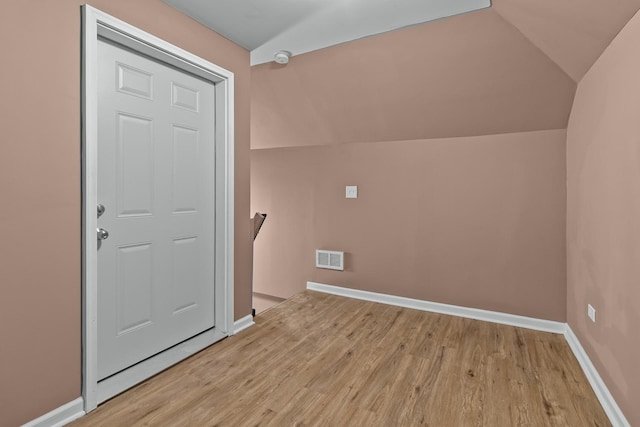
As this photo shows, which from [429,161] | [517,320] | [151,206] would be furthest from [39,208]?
[517,320]

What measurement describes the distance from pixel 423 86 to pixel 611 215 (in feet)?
5.67

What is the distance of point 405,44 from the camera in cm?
271

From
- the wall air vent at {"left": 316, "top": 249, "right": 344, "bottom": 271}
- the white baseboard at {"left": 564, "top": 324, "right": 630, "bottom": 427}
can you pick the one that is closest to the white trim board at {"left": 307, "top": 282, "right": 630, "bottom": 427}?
the white baseboard at {"left": 564, "top": 324, "right": 630, "bottom": 427}

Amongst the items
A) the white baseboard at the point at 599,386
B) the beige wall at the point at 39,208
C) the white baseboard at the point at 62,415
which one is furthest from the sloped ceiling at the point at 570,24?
the white baseboard at the point at 62,415

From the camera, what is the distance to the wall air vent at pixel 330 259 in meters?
3.84

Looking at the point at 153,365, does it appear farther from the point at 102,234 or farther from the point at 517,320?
the point at 517,320

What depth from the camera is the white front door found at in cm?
198

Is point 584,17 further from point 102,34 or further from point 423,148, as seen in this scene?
point 102,34

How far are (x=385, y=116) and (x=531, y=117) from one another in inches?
48.9

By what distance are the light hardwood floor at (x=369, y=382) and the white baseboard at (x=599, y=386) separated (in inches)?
1.8

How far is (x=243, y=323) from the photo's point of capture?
2.83 m

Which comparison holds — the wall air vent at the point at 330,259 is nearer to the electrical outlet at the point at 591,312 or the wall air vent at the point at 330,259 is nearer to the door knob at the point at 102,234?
the electrical outlet at the point at 591,312

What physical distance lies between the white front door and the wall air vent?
1.54m

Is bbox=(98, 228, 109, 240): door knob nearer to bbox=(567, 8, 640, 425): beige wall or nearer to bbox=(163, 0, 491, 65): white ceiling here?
bbox=(163, 0, 491, 65): white ceiling
